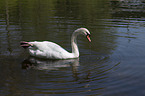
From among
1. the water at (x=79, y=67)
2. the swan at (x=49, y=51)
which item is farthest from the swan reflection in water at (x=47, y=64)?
the swan at (x=49, y=51)

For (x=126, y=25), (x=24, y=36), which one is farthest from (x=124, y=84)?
(x=126, y=25)

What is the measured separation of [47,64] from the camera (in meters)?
8.92

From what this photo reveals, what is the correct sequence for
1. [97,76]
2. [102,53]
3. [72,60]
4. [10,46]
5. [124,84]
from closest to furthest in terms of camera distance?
[124,84]
[97,76]
[72,60]
[102,53]
[10,46]

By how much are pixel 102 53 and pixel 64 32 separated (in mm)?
4434

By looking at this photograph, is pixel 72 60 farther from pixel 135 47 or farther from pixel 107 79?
pixel 135 47

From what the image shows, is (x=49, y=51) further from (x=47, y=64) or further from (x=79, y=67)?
(x=79, y=67)

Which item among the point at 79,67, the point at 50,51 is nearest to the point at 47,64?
the point at 50,51

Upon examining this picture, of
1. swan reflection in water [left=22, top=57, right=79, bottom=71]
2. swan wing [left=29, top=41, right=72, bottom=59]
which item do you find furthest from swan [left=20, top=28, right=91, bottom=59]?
swan reflection in water [left=22, top=57, right=79, bottom=71]

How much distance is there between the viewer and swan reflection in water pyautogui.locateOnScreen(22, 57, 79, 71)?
8508 millimetres

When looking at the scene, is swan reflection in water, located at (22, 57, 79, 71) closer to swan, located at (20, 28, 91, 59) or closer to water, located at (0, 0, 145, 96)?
water, located at (0, 0, 145, 96)

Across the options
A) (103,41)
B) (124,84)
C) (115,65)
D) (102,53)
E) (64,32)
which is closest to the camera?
(124,84)

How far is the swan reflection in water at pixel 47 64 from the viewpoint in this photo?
851cm

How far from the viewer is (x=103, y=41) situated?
40.5 ft

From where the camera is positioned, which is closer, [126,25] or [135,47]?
[135,47]
